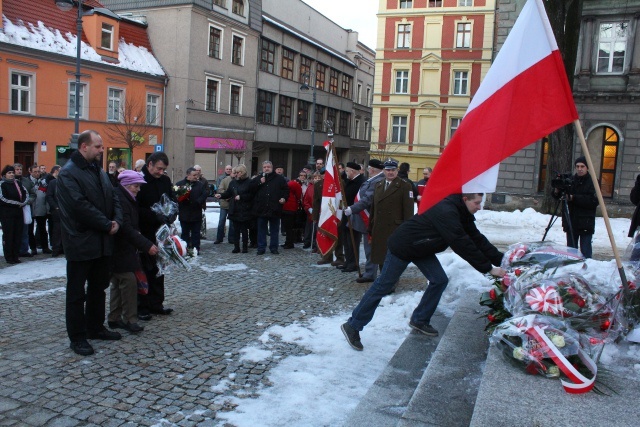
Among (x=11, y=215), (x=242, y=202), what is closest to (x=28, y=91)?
(x=11, y=215)

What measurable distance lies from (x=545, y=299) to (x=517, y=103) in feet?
4.74

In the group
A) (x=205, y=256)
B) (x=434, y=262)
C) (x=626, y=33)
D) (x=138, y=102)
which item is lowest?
(x=205, y=256)

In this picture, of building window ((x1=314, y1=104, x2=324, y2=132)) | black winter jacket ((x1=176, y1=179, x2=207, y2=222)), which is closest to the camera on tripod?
black winter jacket ((x1=176, y1=179, x2=207, y2=222))

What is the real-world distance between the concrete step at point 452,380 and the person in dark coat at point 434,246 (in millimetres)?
644

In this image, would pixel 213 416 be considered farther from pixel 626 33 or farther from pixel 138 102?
pixel 138 102

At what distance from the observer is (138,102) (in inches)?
1312

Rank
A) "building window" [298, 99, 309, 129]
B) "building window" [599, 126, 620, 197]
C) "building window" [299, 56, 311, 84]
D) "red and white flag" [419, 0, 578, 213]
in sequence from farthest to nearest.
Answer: "building window" [298, 99, 309, 129] → "building window" [299, 56, 311, 84] → "building window" [599, 126, 620, 197] → "red and white flag" [419, 0, 578, 213]

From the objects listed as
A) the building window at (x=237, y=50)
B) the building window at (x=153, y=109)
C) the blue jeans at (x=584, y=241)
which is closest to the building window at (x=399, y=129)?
the building window at (x=237, y=50)

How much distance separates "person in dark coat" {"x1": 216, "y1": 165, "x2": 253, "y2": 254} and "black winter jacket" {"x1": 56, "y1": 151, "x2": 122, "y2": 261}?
6601mm

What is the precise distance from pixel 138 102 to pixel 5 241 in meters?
24.9

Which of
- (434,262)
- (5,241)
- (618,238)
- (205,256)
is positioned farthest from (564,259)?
(618,238)

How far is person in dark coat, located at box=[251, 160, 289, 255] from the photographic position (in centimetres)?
1186

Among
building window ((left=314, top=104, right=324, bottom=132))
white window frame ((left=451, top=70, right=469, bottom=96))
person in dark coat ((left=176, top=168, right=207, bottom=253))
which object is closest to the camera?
person in dark coat ((left=176, top=168, right=207, bottom=253))

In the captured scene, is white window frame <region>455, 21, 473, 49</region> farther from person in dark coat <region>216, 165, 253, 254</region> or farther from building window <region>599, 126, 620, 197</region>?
person in dark coat <region>216, 165, 253, 254</region>
